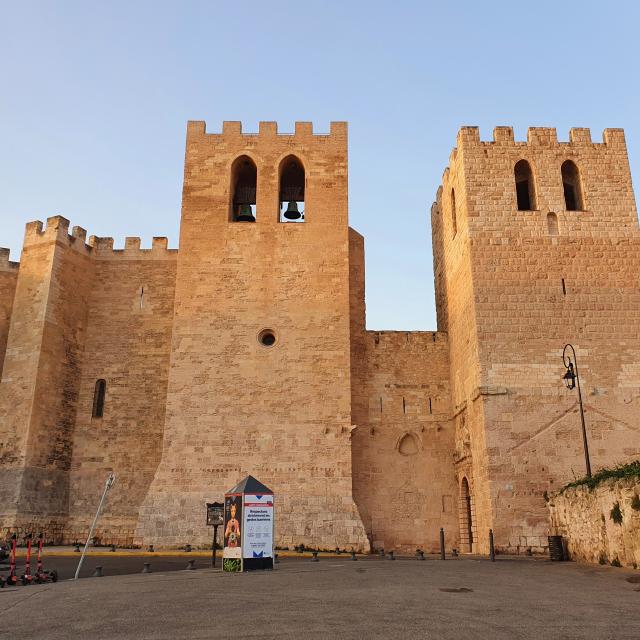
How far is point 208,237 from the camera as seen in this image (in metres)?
18.4

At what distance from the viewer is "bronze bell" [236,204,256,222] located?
64.1 ft

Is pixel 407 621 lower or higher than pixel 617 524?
lower

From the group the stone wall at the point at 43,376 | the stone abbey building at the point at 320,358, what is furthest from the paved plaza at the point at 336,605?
the stone wall at the point at 43,376

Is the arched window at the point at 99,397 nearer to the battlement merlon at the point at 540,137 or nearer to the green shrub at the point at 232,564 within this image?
the green shrub at the point at 232,564

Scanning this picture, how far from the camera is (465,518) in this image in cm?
1697

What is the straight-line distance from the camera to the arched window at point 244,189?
19.7 metres

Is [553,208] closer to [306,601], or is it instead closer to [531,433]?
[531,433]

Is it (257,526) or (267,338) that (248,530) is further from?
(267,338)

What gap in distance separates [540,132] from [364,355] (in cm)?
765

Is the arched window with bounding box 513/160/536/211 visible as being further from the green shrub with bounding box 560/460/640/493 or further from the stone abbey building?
the green shrub with bounding box 560/460/640/493

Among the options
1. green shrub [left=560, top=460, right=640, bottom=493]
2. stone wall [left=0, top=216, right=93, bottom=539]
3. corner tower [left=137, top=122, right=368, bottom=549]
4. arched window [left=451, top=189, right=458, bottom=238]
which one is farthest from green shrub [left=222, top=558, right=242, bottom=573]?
arched window [left=451, top=189, right=458, bottom=238]

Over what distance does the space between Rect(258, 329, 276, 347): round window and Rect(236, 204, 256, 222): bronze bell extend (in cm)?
356

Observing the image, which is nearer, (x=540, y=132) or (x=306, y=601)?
(x=306, y=601)

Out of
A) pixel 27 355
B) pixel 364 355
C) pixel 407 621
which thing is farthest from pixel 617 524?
pixel 27 355
